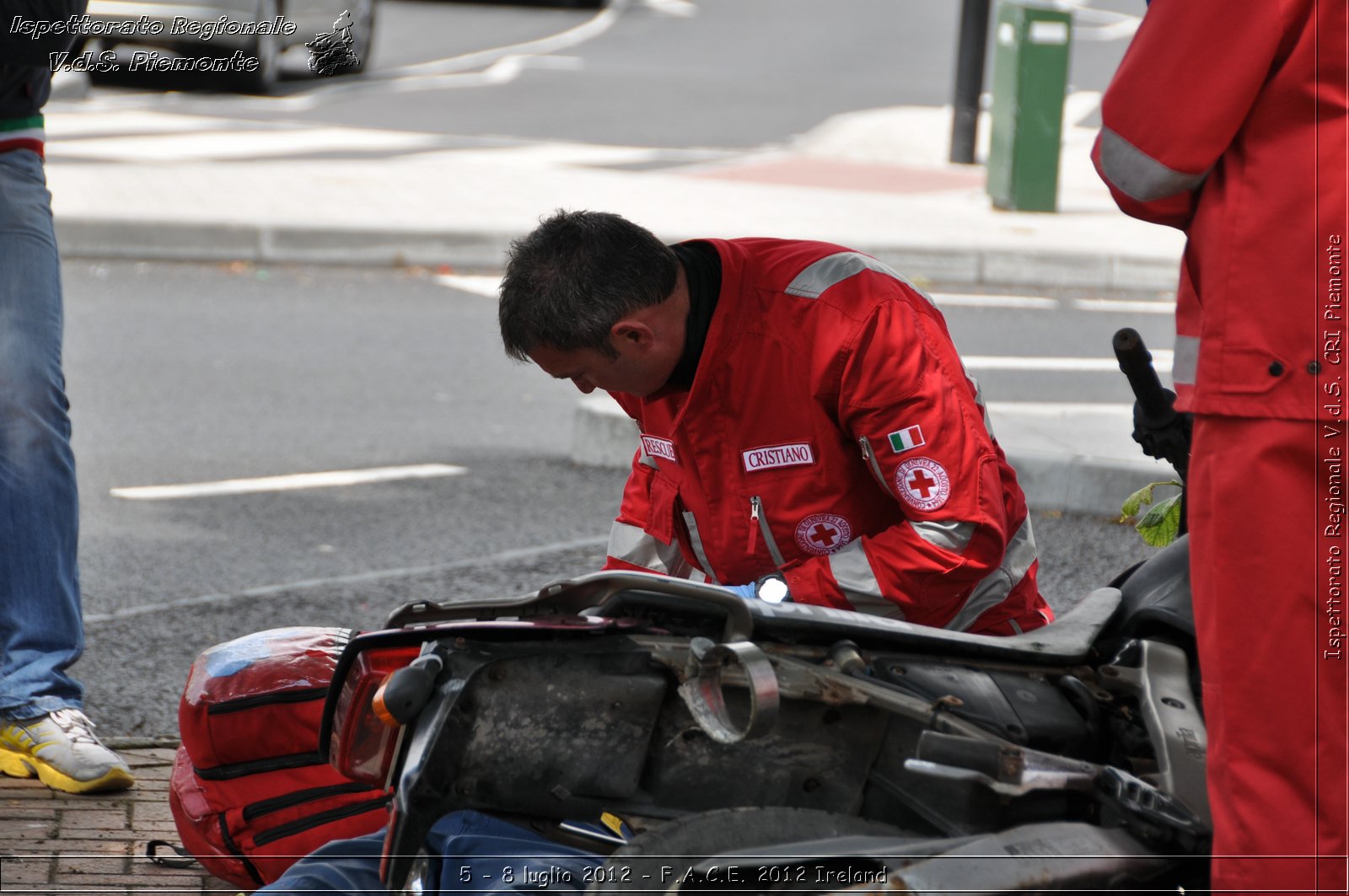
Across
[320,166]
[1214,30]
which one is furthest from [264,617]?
[320,166]

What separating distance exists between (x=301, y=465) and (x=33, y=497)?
2.82 m

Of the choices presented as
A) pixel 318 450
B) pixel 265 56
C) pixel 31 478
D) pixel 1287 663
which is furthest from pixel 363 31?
pixel 1287 663

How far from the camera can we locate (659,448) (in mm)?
3090

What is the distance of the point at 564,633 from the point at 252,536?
345 centimetres

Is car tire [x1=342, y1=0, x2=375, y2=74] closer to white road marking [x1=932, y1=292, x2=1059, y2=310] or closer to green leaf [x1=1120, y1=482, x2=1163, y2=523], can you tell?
white road marking [x1=932, y1=292, x2=1059, y2=310]

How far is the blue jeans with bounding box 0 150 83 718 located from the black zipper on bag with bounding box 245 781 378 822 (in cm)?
76

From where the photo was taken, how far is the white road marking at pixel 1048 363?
8156 millimetres

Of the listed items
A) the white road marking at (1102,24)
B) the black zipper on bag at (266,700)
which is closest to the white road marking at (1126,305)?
the black zipper on bag at (266,700)

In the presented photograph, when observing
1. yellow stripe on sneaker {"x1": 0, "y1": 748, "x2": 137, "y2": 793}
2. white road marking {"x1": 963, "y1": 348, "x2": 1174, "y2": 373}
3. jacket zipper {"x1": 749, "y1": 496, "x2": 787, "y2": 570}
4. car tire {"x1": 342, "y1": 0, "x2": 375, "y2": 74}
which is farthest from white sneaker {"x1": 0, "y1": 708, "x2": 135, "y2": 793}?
car tire {"x1": 342, "y1": 0, "x2": 375, "y2": 74}

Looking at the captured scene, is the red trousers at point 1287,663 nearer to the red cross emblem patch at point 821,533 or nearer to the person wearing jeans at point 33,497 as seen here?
the red cross emblem patch at point 821,533

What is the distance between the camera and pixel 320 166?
1272 cm

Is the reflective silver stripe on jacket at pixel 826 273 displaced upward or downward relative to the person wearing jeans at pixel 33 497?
upward

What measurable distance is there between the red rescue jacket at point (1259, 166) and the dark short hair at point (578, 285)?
0.92m

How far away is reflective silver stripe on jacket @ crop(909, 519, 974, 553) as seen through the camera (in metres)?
2.75
